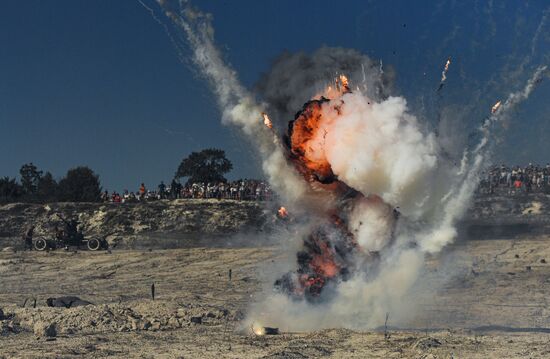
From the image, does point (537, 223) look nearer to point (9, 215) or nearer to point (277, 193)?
point (277, 193)

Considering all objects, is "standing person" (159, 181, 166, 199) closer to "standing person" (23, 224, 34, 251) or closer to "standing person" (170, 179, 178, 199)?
"standing person" (170, 179, 178, 199)

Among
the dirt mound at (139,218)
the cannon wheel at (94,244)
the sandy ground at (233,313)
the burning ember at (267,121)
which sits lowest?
the sandy ground at (233,313)

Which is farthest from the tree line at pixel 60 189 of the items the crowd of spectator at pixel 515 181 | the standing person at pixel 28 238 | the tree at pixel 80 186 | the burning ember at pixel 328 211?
the burning ember at pixel 328 211

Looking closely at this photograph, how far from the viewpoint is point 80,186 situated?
68812 millimetres

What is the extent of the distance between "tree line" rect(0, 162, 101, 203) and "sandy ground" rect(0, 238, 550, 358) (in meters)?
28.9

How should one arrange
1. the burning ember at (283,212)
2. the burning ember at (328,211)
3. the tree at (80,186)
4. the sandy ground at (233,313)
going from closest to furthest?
Answer: the sandy ground at (233,313), the burning ember at (328,211), the burning ember at (283,212), the tree at (80,186)

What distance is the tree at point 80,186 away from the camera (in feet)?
218

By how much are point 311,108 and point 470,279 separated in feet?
40.2

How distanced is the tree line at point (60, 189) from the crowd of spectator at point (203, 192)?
569 cm

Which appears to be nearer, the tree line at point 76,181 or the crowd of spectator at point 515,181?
the crowd of spectator at point 515,181

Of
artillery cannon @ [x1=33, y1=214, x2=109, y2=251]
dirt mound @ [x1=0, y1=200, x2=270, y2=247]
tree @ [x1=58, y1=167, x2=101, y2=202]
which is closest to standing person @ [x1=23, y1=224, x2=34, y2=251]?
artillery cannon @ [x1=33, y1=214, x2=109, y2=251]

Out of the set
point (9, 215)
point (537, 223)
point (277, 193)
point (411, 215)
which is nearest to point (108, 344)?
point (277, 193)

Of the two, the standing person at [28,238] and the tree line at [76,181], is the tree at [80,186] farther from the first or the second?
the standing person at [28,238]

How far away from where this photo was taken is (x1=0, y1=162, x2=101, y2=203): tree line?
65.6 meters
